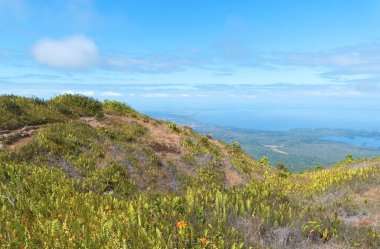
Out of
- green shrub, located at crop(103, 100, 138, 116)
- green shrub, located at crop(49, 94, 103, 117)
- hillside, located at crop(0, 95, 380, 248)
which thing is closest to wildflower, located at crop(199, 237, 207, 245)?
hillside, located at crop(0, 95, 380, 248)

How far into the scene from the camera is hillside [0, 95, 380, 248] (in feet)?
20.4

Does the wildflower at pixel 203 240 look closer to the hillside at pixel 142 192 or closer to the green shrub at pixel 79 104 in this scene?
the hillside at pixel 142 192

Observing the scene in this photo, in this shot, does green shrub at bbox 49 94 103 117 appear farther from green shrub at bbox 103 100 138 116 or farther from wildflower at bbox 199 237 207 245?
wildflower at bbox 199 237 207 245

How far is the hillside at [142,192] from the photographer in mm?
6211

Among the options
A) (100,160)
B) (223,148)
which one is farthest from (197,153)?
(100,160)

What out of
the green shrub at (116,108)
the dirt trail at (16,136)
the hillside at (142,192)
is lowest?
the hillside at (142,192)

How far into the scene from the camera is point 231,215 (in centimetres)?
779

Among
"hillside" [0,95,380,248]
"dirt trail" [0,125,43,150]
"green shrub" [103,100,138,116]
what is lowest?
"hillside" [0,95,380,248]

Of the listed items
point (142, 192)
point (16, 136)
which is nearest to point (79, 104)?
point (16, 136)

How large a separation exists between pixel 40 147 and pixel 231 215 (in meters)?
10.5

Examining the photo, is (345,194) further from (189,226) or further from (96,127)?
(96,127)

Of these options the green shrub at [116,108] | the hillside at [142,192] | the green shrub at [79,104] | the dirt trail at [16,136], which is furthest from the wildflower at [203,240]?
the green shrub at [116,108]

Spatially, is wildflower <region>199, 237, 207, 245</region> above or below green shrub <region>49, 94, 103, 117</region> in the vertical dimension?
below

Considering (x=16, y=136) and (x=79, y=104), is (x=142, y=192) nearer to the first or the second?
(x=16, y=136)
